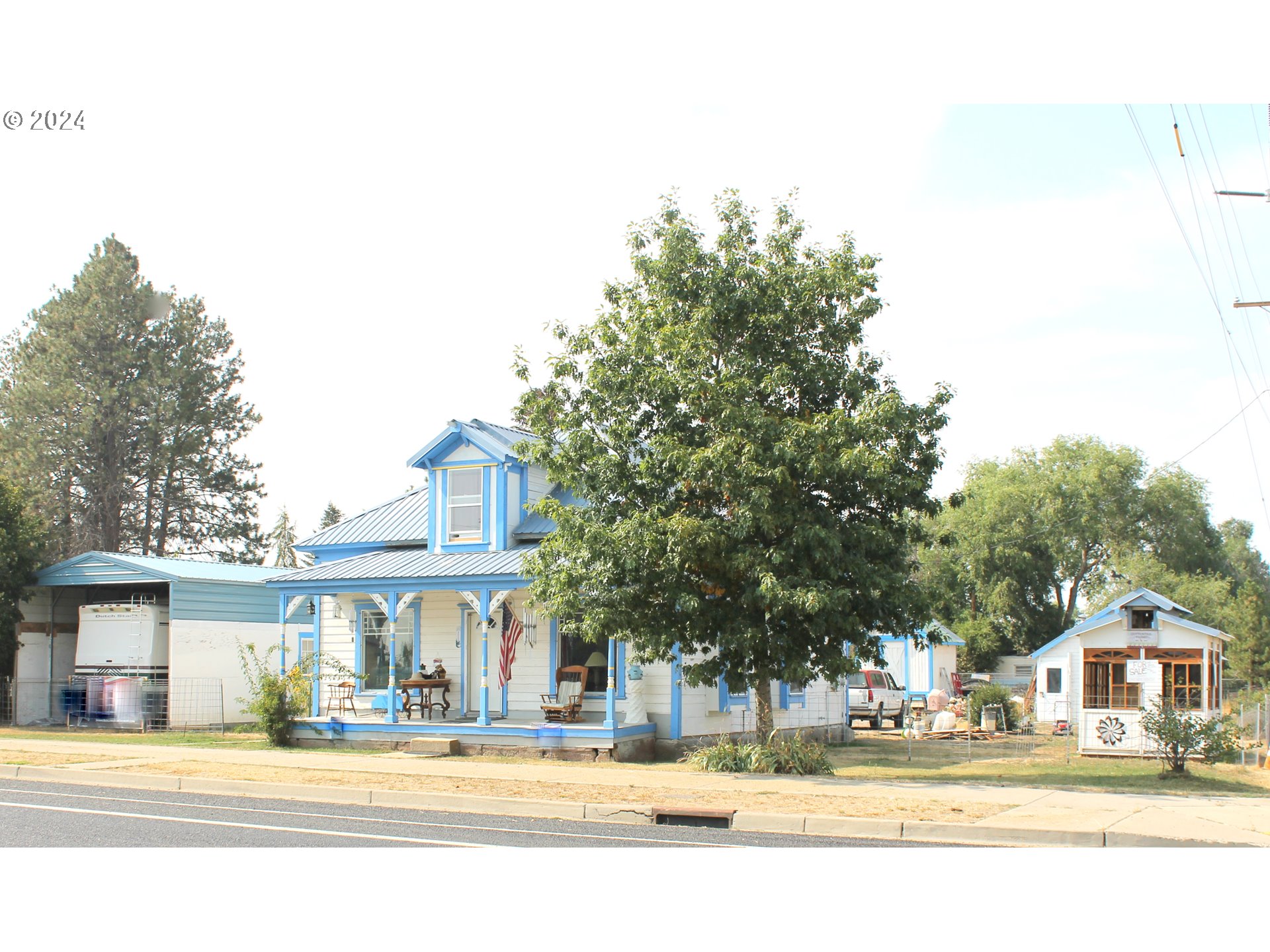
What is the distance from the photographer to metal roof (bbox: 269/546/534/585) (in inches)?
850

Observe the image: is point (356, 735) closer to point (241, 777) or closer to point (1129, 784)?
point (241, 777)

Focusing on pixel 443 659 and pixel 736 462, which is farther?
pixel 443 659

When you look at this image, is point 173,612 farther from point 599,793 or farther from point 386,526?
point 599,793

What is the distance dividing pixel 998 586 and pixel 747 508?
4959cm

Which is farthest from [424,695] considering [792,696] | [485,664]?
[792,696]

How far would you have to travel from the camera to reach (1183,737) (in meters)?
18.1

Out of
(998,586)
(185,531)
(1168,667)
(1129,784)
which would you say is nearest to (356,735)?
(1129,784)

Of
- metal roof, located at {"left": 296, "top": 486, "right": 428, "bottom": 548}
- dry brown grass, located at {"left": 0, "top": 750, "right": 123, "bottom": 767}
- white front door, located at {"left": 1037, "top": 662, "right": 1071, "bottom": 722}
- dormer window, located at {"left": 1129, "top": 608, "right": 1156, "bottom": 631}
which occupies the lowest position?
white front door, located at {"left": 1037, "top": 662, "right": 1071, "bottom": 722}

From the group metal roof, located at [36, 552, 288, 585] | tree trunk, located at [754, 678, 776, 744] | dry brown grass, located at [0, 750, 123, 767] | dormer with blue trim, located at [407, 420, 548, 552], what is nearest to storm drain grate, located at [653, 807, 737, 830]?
tree trunk, located at [754, 678, 776, 744]

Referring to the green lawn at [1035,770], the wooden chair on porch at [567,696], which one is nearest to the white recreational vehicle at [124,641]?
the wooden chair on porch at [567,696]

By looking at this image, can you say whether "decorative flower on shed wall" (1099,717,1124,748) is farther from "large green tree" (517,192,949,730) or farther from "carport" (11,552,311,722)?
"carport" (11,552,311,722)

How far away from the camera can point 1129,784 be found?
16688mm

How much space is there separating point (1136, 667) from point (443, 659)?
50.4 ft

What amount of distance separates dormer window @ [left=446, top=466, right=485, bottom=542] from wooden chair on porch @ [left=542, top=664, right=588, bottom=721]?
345cm
